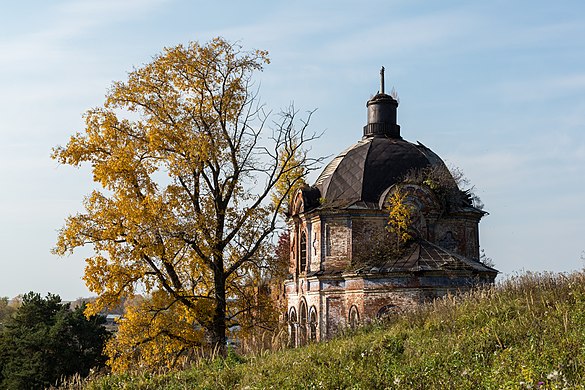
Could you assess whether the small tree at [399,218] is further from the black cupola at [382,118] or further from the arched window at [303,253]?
the black cupola at [382,118]

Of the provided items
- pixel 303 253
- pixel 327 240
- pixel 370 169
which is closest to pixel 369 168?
pixel 370 169

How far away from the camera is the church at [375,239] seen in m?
22.6

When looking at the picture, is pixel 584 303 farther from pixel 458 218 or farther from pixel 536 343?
pixel 458 218

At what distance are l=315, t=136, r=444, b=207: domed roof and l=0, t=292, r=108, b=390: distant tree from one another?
13.0m

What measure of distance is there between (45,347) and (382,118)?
18111 millimetres

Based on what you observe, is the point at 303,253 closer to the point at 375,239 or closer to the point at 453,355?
the point at 375,239

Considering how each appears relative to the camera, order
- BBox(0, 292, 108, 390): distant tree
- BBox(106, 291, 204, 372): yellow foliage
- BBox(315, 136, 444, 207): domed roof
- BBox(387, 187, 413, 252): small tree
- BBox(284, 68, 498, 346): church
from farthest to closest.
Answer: BBox(0, 292, 108, 390): distant tree < BBox(315, 136, 444, 207): domed roof < BBox(387, 187, 413, 252): small tree < BBox(284, 68, 498, 346): church < BBox(106, 291, 204, 372): yellow foliage

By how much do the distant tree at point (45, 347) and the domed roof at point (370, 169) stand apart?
13.0 meters

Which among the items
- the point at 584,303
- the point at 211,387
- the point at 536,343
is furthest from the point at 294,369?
the point at 584,303

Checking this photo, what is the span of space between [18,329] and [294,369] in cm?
2437

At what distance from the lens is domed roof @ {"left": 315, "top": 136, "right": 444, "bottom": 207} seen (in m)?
25.6

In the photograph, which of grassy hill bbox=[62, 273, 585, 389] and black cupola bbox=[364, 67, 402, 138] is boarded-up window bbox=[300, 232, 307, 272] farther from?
grassy hill bbox=[62, 273, 585, 389]

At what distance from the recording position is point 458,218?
26.5 m

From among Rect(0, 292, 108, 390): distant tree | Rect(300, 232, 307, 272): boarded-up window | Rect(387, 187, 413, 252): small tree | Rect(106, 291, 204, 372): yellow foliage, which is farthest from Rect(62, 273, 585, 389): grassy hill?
Rect(0, 292, 108, 390): distant tree
